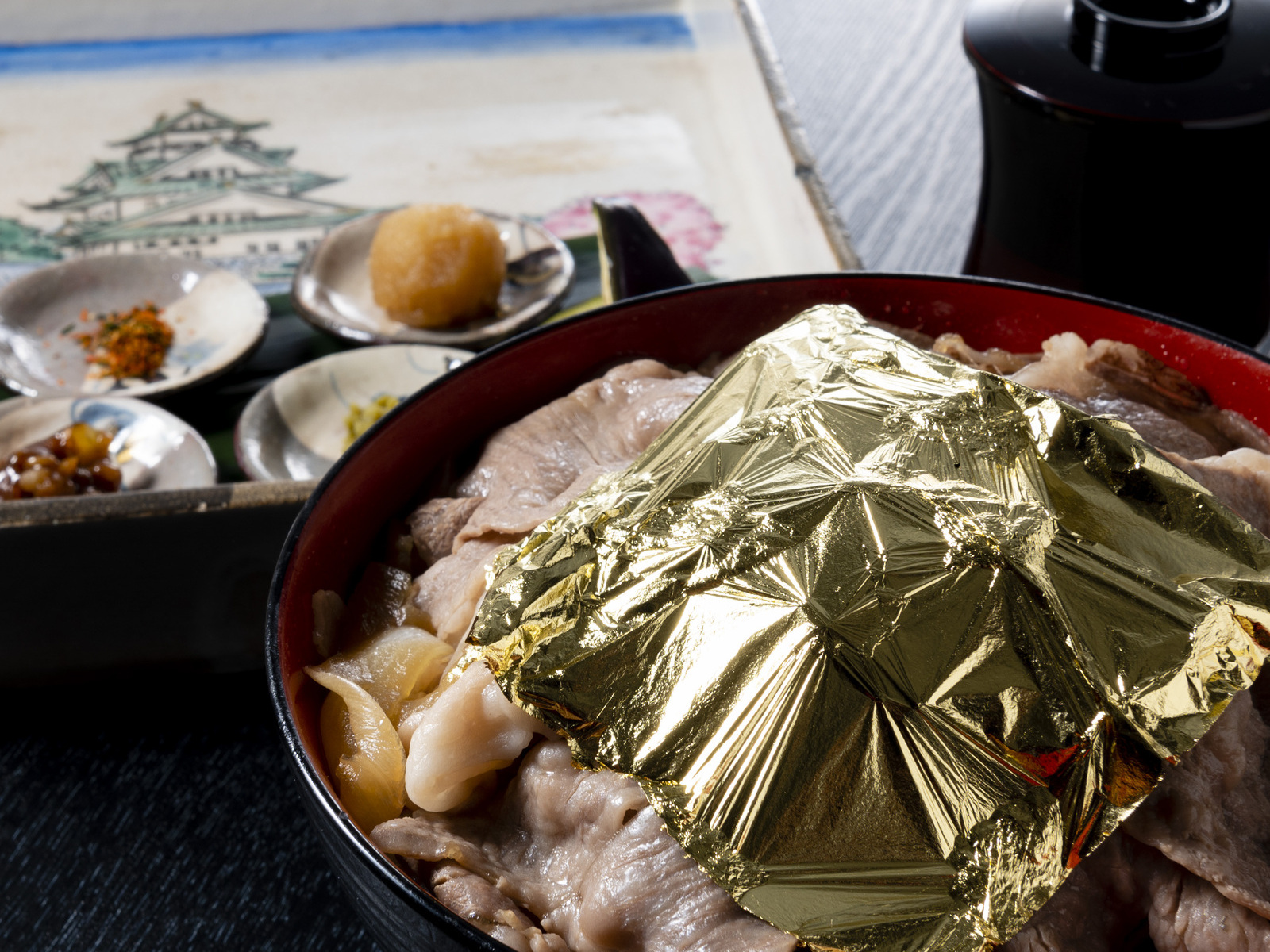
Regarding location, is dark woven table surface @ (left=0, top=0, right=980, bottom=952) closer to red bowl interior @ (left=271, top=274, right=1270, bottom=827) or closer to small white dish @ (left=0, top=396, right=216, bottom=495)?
red bowl interior @ (left=271, top=274, right=1270, bottom=827)

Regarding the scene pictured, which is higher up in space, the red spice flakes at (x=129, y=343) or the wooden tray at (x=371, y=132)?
the wooden tray at (x=371, y=132)

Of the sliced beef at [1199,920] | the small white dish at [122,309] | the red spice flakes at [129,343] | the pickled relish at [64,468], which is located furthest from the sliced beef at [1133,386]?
the red spice flakes at [129,343]

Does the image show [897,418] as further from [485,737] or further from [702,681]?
[485,737]

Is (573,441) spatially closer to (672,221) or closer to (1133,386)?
(1133,386)

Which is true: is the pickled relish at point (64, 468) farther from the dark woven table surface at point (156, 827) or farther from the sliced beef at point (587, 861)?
the sliced beef at point (587, 861)

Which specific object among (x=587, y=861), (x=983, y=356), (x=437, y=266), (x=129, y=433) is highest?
(x=983, y=356)

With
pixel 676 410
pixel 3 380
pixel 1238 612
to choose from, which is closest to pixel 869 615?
pixel 1238 612

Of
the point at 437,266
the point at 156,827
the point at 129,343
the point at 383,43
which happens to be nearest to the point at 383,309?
the point at 437,266
